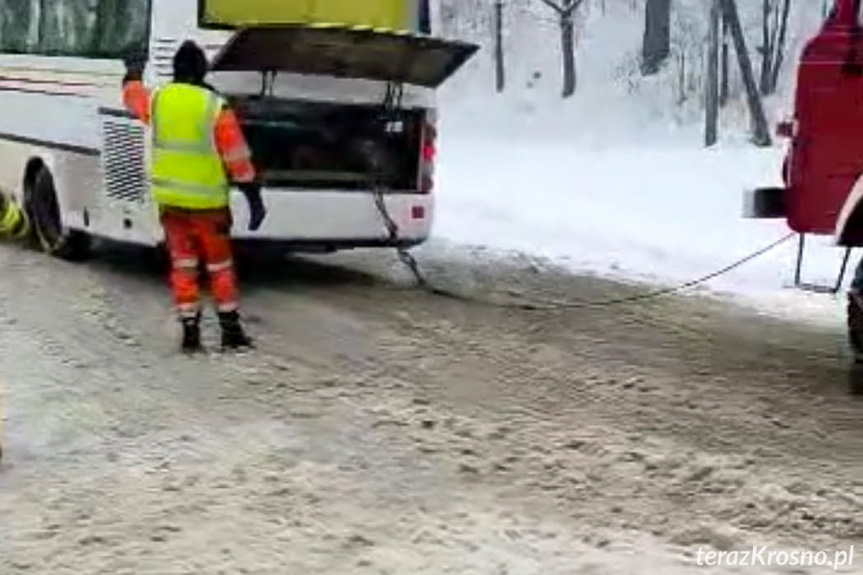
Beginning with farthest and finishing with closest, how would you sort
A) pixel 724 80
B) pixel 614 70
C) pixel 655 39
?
pixel 614 70 → pixel 655 39 → pixel 724 80

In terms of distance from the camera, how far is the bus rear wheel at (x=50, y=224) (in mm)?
13261

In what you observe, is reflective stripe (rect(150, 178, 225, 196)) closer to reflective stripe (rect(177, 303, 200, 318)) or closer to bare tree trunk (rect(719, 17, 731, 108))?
reflective stripe (rect(177, 303, 200, 318))

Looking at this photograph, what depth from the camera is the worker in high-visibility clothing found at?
9602mm

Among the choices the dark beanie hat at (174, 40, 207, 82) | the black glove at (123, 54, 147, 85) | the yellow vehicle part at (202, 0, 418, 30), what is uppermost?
the yellow vehicle part at (202, 0, 418, 30)

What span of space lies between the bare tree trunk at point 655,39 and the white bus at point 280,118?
2695 cm

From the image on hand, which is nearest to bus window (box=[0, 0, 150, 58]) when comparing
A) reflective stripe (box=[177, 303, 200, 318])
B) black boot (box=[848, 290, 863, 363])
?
reflective stripe (box=[177, 303, 200, 318])

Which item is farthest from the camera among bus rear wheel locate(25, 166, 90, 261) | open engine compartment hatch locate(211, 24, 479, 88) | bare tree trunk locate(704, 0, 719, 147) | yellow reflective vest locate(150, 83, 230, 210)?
bare tree trunk locate(704, 0, 719, 147)

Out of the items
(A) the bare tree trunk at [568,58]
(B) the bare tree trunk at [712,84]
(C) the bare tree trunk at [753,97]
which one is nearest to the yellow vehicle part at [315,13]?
(C) the bare tree trunk at [753,97]

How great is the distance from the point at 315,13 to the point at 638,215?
779cm

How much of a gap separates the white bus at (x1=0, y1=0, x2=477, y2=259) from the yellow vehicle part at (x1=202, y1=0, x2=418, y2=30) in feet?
0.11

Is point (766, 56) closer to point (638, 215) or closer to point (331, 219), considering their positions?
point (638, 215)

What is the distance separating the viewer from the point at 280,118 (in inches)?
457

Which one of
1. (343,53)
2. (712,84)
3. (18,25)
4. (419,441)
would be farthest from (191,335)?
(712,84)

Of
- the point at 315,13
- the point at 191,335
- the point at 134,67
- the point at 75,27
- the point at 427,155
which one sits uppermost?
the point at 315,13
